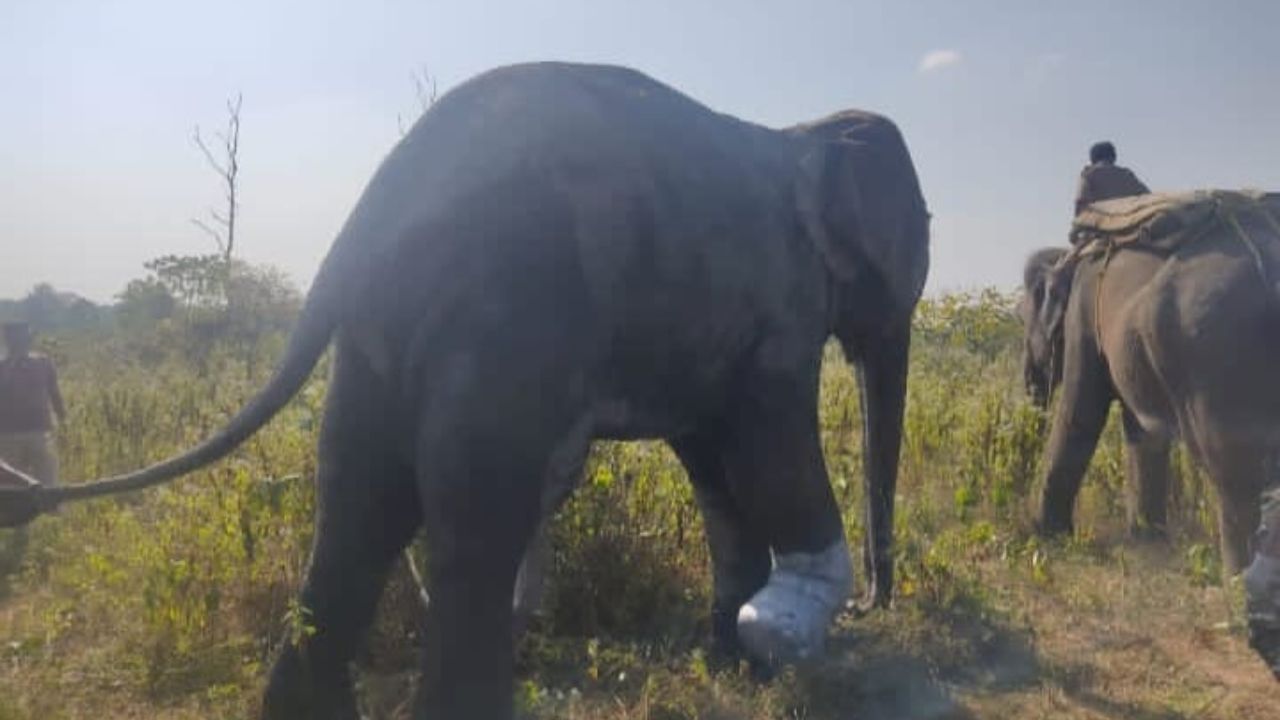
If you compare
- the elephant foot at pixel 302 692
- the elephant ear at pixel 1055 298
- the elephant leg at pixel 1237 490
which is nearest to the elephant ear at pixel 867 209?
the elephant leg at pixel 1237 490

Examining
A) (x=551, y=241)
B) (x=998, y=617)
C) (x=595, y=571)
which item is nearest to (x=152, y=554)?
(x=595, y=571)

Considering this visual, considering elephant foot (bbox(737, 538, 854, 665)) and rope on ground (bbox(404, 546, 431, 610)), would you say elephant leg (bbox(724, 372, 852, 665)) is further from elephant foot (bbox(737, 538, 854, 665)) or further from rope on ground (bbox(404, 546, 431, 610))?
rope on ground (bbox(404, 546, 431, 610))

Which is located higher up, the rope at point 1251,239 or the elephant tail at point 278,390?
the rope at point 1251,239

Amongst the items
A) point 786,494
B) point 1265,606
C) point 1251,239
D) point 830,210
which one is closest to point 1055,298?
point 1251,239

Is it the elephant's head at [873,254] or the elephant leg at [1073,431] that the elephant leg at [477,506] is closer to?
the elephant's head at [873,254]

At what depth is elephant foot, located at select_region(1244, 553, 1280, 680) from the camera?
10.7ft

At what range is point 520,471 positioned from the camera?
2.31 meters

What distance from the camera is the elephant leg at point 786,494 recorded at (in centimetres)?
296

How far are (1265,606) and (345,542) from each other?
2594 mm

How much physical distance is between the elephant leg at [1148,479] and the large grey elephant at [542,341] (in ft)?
10.1

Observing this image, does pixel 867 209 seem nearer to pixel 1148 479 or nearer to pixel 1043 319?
pixel 1148 479

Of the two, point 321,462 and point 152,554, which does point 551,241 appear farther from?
point 152,554

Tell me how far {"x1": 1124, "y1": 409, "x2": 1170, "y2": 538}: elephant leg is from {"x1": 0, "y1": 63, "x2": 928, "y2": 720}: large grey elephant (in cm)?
307

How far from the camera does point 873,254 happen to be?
3.43 meters
